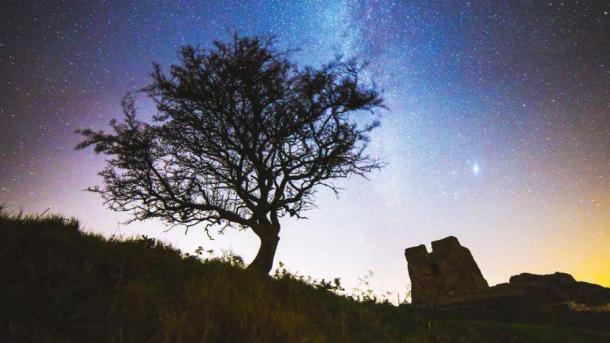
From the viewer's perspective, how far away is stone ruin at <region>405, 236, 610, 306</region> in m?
14.2

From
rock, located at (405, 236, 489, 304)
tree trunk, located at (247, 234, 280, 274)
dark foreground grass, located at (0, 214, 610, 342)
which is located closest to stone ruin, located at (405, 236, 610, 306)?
rock, located at (405, 236, 489, 304)

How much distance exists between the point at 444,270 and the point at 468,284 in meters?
1.56

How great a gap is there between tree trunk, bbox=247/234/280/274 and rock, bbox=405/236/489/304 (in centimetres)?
1190

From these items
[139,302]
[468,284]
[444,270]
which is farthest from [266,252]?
[468,284]

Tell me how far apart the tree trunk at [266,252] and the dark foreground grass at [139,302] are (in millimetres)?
5425

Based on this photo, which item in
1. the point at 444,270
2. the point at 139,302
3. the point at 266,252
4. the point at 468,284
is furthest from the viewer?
the point at 444,270

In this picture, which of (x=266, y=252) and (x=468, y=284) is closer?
(x=266, y=252)

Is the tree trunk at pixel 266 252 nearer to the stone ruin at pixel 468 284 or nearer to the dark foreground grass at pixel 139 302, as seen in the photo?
the dark foreground grass at pixel 139 302

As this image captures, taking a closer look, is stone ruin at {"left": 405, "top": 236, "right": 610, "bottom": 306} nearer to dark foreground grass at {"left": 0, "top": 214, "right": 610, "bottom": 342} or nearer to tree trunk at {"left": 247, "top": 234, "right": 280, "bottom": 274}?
tree trunk at {"left": 247, "top": 234, "right": 280, "bottom": 274}

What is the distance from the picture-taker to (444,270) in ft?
67.6

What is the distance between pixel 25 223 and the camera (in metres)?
4.36

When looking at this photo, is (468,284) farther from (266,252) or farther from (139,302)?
(139,302)

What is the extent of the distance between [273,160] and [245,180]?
4.60 ft

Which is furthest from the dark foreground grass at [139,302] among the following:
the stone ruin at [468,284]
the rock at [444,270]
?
the rock at [444,270]
